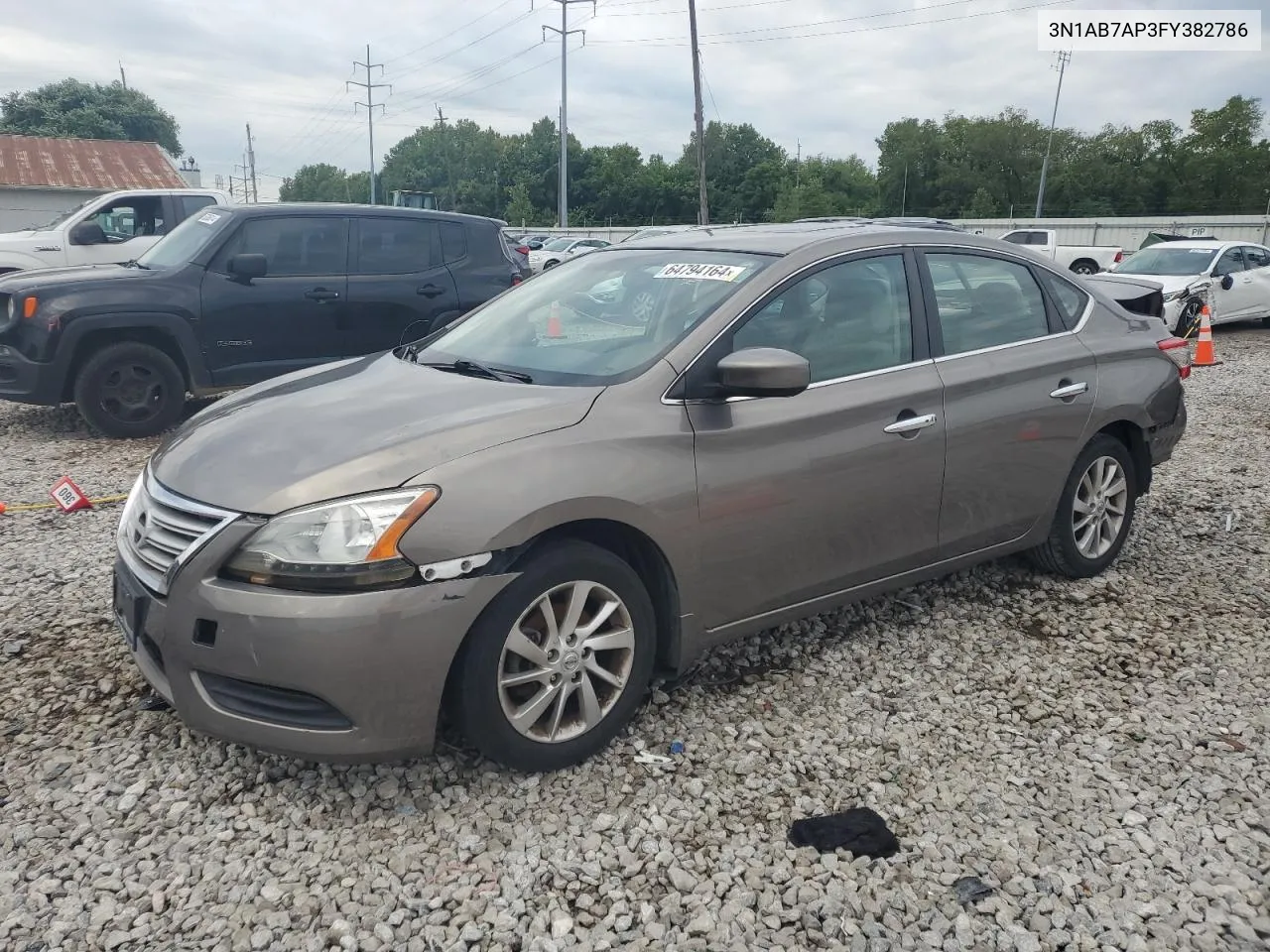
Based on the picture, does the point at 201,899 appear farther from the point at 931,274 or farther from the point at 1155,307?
the point at 1155,307

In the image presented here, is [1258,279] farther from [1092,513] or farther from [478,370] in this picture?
[478,370]

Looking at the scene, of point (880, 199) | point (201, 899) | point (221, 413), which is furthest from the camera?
point (880, 199)

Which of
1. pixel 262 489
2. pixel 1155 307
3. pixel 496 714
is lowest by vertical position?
pixel 496 714

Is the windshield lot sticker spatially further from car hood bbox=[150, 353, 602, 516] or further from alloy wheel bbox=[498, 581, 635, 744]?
alloy wheel bbox=[498, 581, 635, 744]

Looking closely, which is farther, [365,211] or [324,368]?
[365,211]

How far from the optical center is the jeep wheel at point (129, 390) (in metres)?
7.39

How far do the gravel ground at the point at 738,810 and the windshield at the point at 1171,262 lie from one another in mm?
13169

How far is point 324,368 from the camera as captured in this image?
3.94 metres

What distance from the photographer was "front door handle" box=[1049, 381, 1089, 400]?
4234mm

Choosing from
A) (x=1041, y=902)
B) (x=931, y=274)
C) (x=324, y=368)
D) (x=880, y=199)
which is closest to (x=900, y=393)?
(x=931, y=274)

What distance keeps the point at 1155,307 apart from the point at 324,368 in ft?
17.5

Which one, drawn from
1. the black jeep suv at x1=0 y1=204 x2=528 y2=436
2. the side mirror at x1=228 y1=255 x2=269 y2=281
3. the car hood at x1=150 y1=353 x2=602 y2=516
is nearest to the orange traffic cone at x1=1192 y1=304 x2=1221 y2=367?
the black jeep suv at x1=0 y1=204 x2=528 y2=436

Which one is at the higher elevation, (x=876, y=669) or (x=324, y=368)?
(x=324, y=368)

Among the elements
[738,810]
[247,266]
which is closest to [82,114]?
[247,266]
